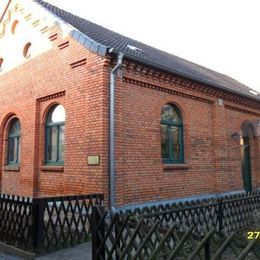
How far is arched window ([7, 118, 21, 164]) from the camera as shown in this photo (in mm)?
13150

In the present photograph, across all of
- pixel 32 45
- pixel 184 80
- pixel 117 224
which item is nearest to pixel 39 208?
pixel 117 224

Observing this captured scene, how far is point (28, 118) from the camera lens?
39.7ft

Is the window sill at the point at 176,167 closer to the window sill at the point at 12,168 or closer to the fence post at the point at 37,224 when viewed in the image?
the fence post at the point at 37,224

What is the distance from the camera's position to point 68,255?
6316mm

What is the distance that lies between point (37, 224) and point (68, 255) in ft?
2.77

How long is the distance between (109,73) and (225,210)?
4.78 m

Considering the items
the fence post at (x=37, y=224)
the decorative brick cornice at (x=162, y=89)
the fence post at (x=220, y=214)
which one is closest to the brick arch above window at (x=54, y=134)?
the decorative brick cornice at (x=162, y=89)

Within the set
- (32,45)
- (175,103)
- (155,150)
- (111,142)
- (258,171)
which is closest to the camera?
(111,142)

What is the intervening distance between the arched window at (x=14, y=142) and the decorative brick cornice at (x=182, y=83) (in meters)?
5.83

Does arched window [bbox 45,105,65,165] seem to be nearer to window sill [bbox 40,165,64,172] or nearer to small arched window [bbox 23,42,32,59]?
window sill [bbox 40,165,64,172]

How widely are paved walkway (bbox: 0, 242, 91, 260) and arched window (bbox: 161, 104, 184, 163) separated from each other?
5047 millimetres

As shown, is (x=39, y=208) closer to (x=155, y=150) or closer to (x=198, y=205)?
(x=198, y=205)

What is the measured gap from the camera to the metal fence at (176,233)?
3455 mm

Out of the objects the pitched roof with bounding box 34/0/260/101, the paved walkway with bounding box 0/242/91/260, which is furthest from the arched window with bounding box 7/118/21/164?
the paved walkway with bounding box 0/242/91/260
